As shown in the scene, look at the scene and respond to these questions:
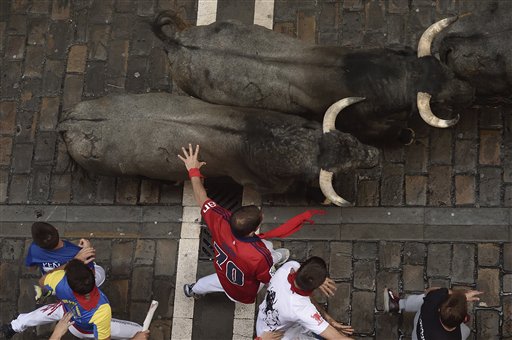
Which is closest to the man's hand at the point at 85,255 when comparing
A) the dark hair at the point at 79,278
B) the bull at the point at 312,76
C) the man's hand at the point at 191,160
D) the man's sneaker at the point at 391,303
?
the dark hair at the point at 79,278

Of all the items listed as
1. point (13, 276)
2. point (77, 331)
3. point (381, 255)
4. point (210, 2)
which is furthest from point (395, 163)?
point (13, 276)

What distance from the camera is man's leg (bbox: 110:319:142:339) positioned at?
9047 millimetres

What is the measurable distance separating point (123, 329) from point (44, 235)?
1.62 meters

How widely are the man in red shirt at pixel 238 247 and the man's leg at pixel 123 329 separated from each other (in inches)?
58.6

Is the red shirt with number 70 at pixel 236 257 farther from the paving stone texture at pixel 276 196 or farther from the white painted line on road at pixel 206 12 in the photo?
the white painted line on road at pixel 206 12

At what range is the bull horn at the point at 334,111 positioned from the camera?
28.6 ft

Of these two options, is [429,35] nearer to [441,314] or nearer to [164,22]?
[441,314]

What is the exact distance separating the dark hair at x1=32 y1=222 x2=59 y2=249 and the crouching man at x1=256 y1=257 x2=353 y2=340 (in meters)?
2.64

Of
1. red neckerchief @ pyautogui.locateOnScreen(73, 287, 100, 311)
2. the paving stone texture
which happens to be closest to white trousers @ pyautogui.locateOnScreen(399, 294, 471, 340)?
the paving stone texture

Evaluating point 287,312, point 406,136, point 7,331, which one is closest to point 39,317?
point 7,331

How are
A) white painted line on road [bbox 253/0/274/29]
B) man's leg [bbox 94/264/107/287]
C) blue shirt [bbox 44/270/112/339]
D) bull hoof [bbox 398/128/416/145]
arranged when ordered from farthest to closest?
white painted line on road [bbox 253/0/274/29] < bull hoof [bbox 398/128/416/145] < man's leg [bbox 94/264/107/287] < blue shirt [bbox 44/270/112/339]

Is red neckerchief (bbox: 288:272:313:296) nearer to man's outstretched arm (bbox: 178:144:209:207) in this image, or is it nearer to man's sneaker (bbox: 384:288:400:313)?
man's outstretched arm (bbox: 178:144:209:207)

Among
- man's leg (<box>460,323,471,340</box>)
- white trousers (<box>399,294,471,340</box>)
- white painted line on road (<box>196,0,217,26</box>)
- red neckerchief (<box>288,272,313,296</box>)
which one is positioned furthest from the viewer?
white painted line on road (<box>196,0,217,26</box>)

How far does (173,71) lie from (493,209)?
453 cm
